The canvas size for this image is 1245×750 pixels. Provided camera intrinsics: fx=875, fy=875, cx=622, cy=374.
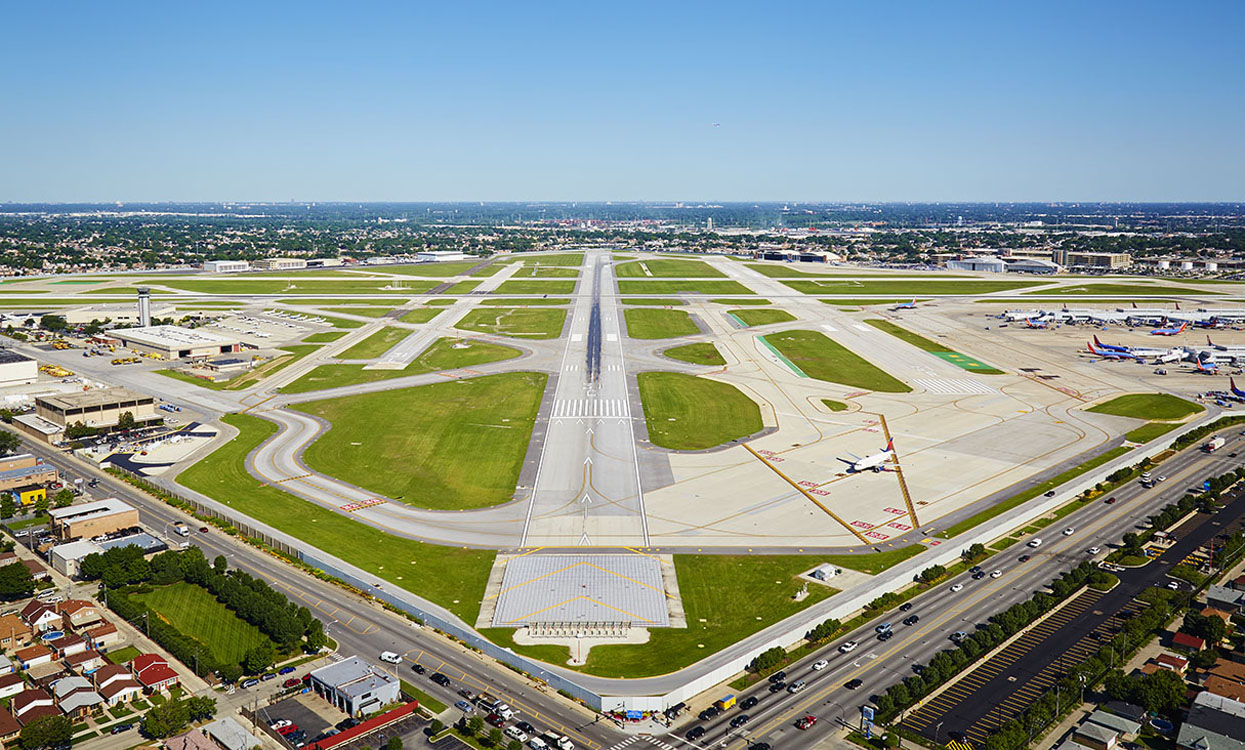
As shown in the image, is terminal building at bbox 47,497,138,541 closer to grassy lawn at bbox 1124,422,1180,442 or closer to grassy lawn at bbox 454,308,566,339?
grassy lawn at bbox 454,308,566,339

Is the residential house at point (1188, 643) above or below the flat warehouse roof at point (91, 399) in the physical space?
below

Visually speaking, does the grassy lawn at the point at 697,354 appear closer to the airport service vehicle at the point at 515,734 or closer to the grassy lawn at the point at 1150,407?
the grassy lawn at the point at 1150,407

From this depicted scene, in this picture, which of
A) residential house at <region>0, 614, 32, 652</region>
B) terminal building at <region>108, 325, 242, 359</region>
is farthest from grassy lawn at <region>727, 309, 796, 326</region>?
residential house at <region>0, 614, 32, 652</region>

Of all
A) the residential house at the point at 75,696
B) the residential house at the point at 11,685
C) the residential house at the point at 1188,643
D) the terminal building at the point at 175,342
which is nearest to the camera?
the residential house at the point at 75,696

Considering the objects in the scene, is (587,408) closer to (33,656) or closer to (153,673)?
(153,673)

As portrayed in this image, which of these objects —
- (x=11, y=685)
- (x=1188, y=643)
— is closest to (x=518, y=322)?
(x=11, y=685)

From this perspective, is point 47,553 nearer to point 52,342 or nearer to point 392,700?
point 392,700

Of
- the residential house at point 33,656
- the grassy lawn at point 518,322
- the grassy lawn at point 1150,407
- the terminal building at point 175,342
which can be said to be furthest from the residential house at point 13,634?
the grassy lawn at point 1150,407
